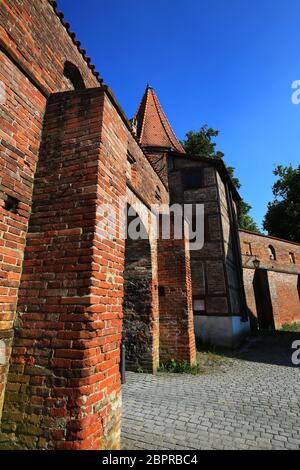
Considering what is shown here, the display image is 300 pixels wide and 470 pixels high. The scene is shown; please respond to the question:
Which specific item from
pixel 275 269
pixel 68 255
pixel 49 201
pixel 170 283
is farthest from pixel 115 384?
pixel 275 269

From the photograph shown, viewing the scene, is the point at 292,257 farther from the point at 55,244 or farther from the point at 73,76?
the point at 55,244

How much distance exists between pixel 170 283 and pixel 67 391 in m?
5.27

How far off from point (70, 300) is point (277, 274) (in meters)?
18.0

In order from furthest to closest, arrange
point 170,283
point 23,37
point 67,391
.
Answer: point 170,283 → point 23,37 → point 67,391

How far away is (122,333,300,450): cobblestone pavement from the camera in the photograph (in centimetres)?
325

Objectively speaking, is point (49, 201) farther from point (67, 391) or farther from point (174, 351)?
point (174, 351)

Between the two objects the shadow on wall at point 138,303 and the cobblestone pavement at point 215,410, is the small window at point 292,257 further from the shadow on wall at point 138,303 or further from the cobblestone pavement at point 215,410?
the shadow on wall at point 138,303

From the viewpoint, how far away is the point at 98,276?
8.41 ft

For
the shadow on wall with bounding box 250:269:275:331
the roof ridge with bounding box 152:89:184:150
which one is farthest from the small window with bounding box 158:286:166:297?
the shadow on wall with bounding box 250:269:275:331

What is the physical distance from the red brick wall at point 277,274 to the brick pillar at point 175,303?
979 centimetres

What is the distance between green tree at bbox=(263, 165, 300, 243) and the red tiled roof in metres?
15.6

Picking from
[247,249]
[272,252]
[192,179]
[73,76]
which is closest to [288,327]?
[272,252]

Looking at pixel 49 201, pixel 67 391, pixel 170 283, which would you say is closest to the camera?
pixel 67 391

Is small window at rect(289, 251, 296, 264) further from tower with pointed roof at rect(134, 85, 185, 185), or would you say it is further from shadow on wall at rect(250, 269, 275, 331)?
→ tower with pointed roof at rect(134, 85, 185, 185)
